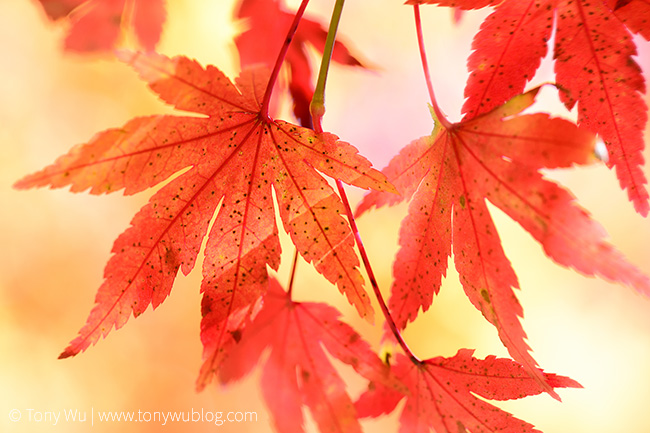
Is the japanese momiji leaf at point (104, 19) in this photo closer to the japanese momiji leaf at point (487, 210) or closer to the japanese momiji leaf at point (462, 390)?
the japanese momiji leaf at point (487, 210)

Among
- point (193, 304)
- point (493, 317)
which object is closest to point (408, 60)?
point (193, 304)

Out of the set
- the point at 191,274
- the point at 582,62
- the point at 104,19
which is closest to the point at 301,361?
the point at 582,62

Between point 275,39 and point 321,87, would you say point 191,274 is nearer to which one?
point 275,39

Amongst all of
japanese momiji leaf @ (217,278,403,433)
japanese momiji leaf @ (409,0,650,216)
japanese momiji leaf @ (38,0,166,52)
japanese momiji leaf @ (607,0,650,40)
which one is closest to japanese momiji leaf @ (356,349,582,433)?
japanese momiji leaf @ (217,278,403,433)

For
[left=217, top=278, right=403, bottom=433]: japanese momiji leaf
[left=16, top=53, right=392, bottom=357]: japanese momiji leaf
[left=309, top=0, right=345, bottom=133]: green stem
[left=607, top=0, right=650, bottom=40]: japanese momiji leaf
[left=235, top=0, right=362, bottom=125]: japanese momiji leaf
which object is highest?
[left=235, top=0, right=362, bottom=125]: japanese momiji leaf

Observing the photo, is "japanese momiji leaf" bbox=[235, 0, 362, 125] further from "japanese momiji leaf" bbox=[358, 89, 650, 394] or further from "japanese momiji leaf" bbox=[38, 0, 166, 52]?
"japanese momiji leaf" bbox=[358, 89, 650, 394]

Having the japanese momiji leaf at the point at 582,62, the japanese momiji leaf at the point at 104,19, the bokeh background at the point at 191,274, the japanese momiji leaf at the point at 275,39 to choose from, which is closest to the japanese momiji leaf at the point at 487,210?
the japanese momiji leaf at the point at 582,62
